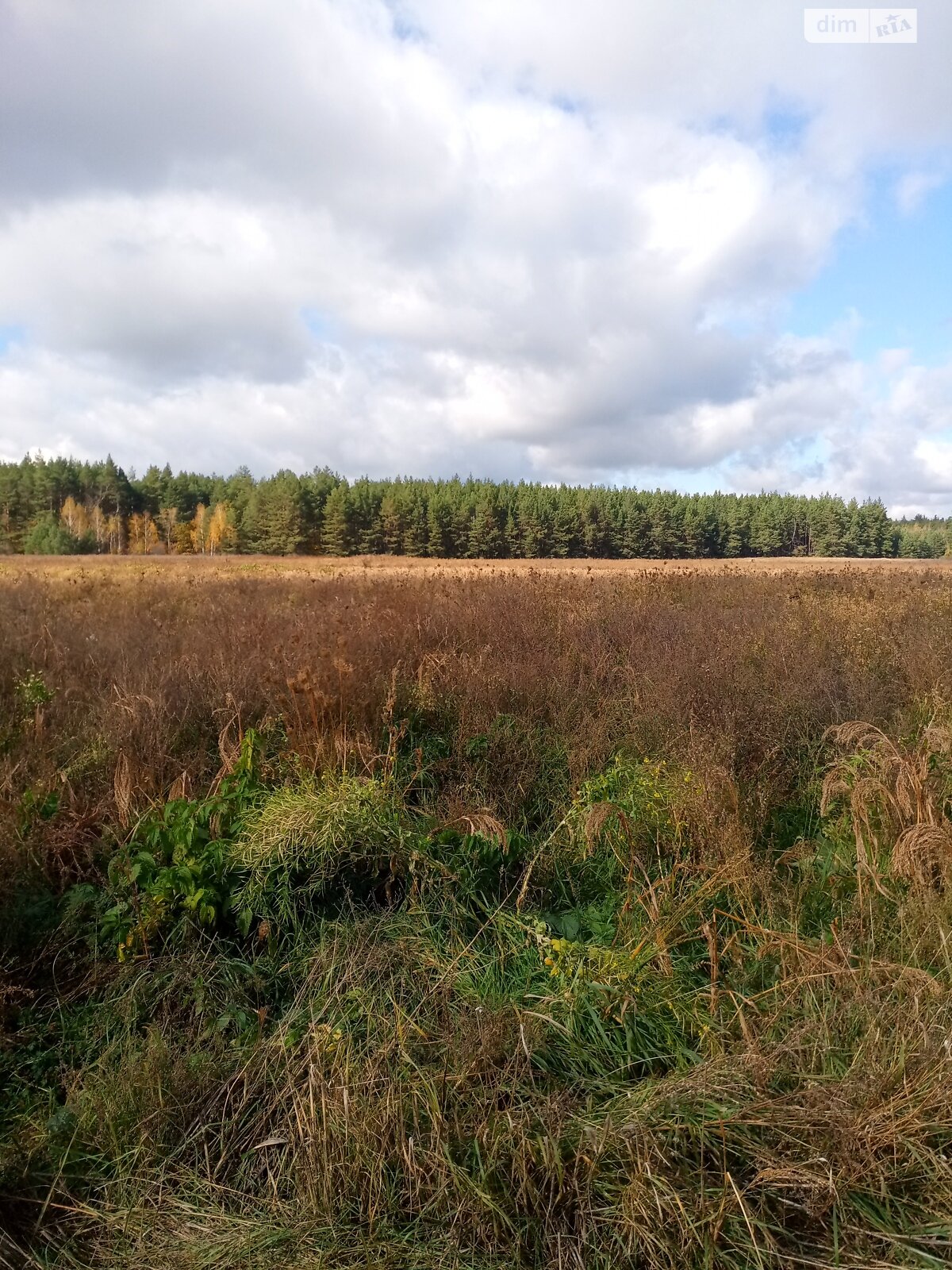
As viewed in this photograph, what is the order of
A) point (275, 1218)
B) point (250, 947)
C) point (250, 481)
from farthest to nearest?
1. point (250, 481)
2. point (250, 947)
3. point (275, 1218)

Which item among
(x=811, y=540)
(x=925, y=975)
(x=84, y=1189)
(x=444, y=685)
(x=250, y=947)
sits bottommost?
(x=84, y=1189)

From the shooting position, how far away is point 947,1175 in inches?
75.5

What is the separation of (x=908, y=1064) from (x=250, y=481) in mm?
91891

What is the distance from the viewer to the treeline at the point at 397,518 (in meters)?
70.2

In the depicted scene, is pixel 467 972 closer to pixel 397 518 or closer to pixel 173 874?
pixel 173 874

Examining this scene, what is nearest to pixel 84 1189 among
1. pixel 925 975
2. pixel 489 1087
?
pixel 489 1087

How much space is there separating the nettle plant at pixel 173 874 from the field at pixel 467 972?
0.02 m

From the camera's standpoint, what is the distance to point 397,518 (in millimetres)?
72188

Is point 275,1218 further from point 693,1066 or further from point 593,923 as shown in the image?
point 593,923

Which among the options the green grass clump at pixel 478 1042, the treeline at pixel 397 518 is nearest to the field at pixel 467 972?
the green grass clump at pixel 478 1042

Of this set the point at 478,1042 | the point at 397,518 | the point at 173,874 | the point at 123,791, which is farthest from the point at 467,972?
the point at 397,518

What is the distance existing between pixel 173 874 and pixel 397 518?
2774 inches

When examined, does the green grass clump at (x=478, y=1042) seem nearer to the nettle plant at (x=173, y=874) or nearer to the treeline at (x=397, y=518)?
the nettle plant at (x=173, y=874)

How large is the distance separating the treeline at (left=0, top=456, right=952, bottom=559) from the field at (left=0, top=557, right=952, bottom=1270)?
58.6 meters
